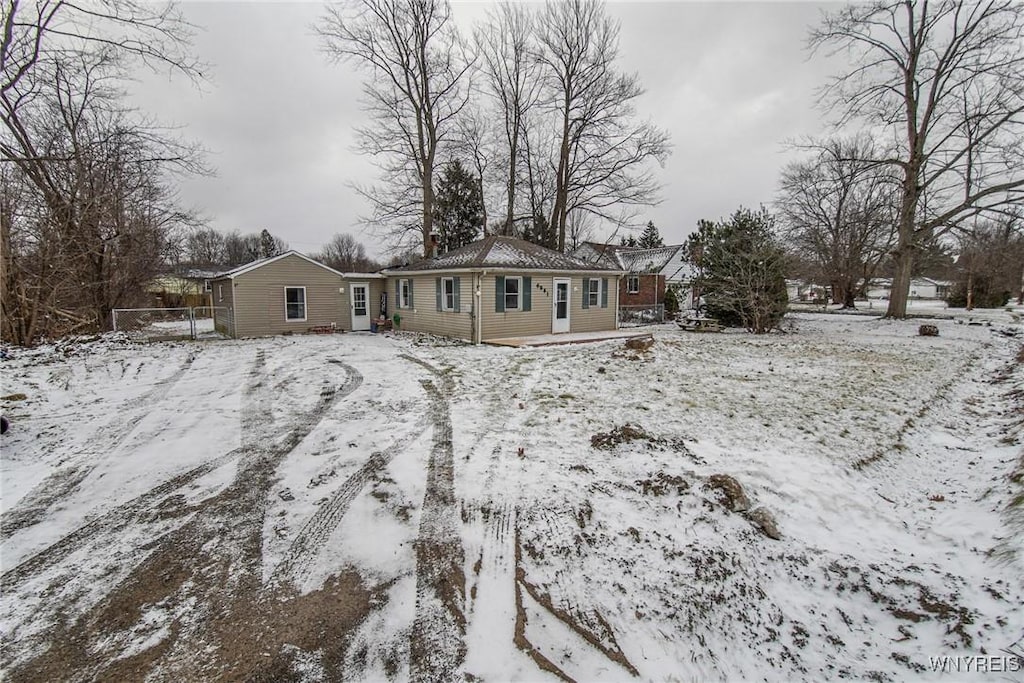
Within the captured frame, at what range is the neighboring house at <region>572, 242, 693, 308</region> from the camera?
27.6 m

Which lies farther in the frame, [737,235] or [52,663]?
[737,235]

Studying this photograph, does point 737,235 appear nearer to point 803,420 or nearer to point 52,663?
point 803,420

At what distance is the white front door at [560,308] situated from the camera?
51.8 feet

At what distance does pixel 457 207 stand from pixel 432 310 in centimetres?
1299

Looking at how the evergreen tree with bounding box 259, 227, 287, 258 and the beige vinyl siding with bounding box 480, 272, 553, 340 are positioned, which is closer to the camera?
the beige vinyl siding with bounding box 480, 272, 553, 340

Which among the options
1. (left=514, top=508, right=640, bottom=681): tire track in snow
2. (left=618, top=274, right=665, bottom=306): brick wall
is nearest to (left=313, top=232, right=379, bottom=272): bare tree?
(left=618, top=274, right=665, bottom=306): brick wall

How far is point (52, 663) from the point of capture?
7.66ft

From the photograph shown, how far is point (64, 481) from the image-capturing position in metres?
4.27

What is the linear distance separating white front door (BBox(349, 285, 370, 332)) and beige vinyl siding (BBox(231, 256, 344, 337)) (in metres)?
0.34

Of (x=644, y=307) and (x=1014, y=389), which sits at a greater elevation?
(x=644, y=307)

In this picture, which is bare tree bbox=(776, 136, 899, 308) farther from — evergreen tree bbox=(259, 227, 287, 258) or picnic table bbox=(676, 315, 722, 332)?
evergreen tree bbox=(259, 227, 287, 258)

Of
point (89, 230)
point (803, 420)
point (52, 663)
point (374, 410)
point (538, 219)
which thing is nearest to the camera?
point (52, 663)

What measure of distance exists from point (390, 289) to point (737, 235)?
14242mm

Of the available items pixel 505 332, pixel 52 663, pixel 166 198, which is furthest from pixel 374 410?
pixel 166 198
